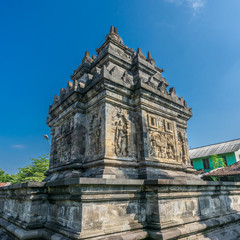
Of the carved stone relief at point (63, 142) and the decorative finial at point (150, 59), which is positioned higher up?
the decorative finial at point (150, 59)

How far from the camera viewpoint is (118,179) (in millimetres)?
4332

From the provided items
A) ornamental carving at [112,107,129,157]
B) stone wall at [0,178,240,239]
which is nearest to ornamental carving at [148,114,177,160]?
ornamental carving at [112,107,129,157]

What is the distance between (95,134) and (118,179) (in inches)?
91.4

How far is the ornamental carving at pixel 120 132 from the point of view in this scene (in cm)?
602

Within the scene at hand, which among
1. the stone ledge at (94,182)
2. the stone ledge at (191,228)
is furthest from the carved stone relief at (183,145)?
the stone ledge at (94,182)

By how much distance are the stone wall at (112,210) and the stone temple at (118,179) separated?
0.02 meters

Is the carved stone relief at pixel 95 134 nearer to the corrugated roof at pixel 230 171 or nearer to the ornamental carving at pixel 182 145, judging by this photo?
the ornamental carving at pixel 182 145

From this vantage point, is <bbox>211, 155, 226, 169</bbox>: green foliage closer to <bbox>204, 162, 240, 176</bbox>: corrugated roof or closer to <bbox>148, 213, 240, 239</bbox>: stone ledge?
<bbox>204, 162, 240, 176</bbox>: corrugated roof

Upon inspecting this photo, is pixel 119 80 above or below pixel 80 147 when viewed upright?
above

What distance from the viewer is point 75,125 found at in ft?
22.1

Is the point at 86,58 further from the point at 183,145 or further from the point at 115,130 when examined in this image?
the point at 183,145

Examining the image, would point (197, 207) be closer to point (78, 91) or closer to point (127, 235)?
point (127, 235)

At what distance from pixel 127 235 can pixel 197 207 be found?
2404 millimetres

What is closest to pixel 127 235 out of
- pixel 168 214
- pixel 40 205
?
pixel 168 214
